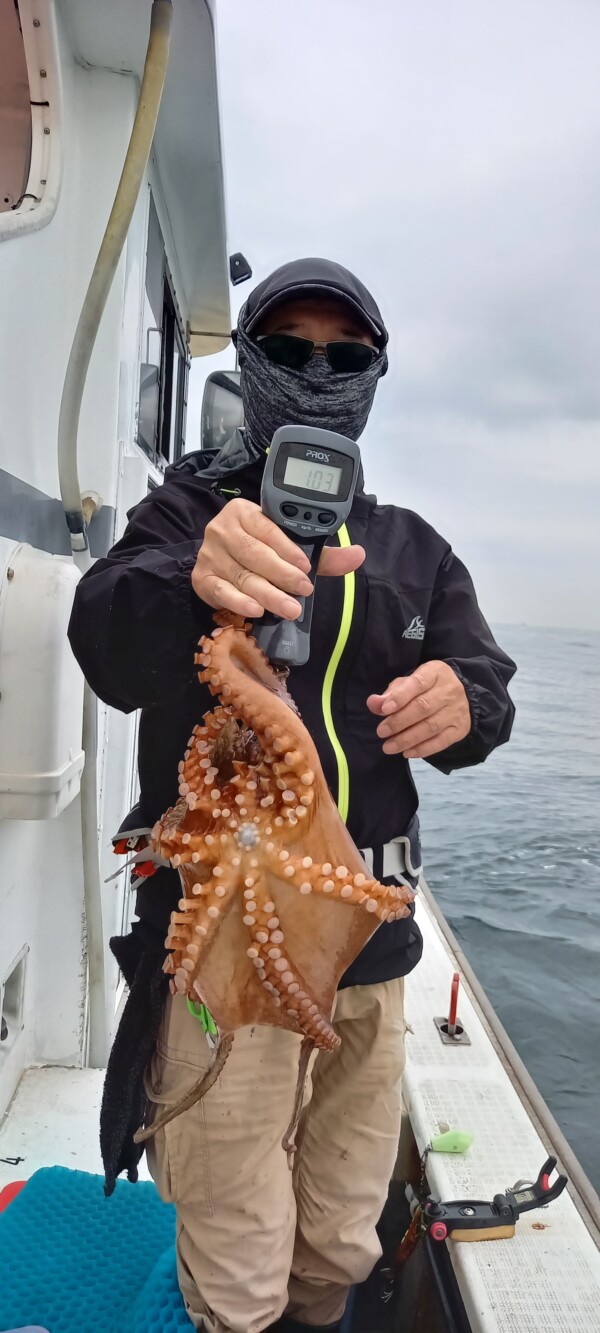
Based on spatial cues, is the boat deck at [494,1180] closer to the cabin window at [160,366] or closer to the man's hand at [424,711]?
the man's hand at [424,711]

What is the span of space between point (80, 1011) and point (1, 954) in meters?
0.62

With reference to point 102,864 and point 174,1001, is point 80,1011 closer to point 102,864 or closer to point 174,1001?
point 102,864

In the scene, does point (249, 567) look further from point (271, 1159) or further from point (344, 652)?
point (271, 1159)

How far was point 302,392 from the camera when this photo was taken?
59.4 inches

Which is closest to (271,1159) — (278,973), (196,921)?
(278,973)

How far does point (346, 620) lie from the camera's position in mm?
1577

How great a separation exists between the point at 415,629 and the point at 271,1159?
1.13m

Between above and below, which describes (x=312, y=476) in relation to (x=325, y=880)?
above

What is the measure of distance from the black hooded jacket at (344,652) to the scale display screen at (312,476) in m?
0.27

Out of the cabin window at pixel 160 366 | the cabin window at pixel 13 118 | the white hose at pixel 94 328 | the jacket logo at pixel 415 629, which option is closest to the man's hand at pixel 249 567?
the jacket logo at pixel 415 629

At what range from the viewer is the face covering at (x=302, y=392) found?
1.51 meters

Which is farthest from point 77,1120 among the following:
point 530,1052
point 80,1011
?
point 530,1052

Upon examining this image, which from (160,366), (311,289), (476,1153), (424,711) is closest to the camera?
(424,711)

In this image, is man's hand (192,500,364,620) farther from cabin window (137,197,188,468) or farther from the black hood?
cabin window (137,197,188,468)
